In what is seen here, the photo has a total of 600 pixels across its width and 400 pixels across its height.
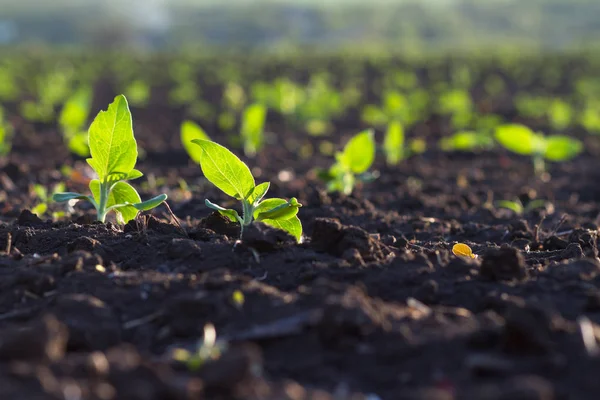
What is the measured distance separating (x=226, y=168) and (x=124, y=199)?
658 mm

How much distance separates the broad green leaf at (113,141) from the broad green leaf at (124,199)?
0.13m

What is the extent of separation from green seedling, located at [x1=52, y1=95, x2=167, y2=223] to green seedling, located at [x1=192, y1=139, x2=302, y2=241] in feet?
1.08

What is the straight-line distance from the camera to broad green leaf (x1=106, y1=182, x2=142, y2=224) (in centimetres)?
359

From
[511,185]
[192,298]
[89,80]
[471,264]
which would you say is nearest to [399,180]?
[511,185]

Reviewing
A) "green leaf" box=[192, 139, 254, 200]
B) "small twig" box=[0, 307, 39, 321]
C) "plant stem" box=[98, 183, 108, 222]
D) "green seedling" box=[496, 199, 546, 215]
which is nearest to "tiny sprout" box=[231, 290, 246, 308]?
"small twig" box=[0, 307, 39, 321]

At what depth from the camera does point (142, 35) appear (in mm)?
64000

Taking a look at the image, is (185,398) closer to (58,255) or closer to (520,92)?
(58,255)

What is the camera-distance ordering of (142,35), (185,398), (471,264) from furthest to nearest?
1. (142,35)
2. (471,264)
3. (185,398)

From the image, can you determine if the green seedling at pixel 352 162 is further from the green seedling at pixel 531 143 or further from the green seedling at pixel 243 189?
the green seedling at pixel 531 143

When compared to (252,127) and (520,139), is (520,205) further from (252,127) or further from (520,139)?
(252,127)

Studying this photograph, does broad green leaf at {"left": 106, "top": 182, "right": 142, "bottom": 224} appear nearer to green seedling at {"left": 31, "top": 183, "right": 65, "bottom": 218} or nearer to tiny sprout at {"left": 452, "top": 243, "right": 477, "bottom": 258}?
green seedling at {"left": 31, "top": 183, "right": 65, "bottom": 218}

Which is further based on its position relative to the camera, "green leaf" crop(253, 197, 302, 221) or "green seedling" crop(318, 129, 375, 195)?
"green seedling" crop(318, 129, 375, 195)

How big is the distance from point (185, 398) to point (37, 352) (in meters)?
0.46

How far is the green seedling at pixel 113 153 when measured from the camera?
339cm
